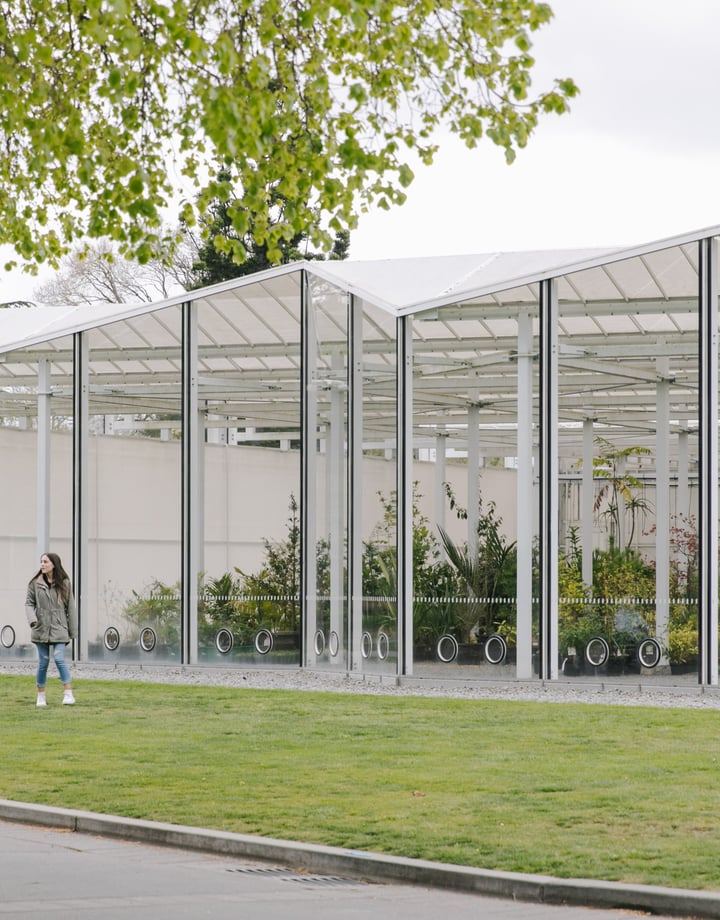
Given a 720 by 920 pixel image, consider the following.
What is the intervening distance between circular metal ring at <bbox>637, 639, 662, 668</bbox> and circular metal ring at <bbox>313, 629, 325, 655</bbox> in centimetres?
408

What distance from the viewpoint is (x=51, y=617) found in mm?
16562

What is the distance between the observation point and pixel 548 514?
17.3 m

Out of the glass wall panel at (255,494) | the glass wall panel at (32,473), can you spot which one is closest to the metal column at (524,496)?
the glass wall panel at (255,494)

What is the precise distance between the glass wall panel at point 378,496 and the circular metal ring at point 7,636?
616cm

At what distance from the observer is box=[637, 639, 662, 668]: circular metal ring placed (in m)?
16.8

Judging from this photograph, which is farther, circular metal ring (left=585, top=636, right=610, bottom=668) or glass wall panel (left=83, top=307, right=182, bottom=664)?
glass wall panel (left=83, top=307, right=182, bottom=664)

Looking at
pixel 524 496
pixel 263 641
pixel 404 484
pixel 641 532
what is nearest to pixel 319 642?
pixel 263 641

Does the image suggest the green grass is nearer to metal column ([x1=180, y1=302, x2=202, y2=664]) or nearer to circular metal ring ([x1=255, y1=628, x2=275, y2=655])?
circular metal ring ([x1=255, y1=628, x2=275, y2=655])

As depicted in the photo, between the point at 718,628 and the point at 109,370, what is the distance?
9507 millimetres

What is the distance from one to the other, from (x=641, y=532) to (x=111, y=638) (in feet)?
25.8

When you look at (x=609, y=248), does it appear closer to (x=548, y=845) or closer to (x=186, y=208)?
(x=186, y=208)

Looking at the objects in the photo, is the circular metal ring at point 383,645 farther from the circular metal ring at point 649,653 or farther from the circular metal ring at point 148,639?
the circular metal ring at point 148,639

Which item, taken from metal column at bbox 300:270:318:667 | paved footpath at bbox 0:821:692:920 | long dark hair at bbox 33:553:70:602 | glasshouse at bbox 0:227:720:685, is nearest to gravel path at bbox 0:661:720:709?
glasshouse at bbox 0:227:720:685

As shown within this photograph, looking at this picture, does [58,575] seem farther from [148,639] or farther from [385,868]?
[385,868]
